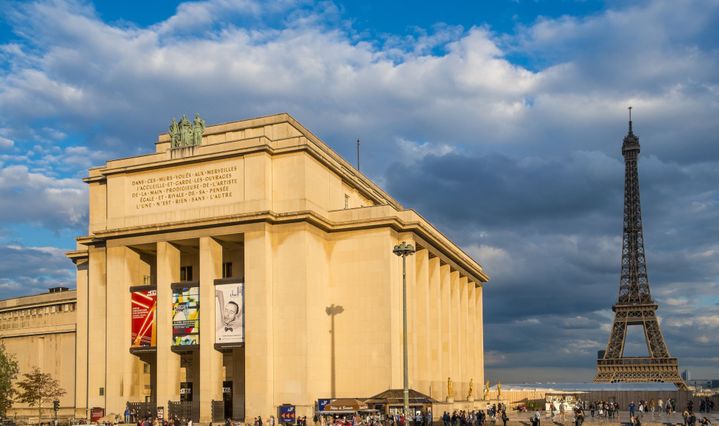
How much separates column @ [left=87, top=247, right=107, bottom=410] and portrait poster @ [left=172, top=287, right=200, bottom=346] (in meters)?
7.57

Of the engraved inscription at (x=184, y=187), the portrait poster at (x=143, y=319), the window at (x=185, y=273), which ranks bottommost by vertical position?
the portrait poster at (x=143, y=319)

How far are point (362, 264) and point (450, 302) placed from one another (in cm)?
2175

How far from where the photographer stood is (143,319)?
73000mm

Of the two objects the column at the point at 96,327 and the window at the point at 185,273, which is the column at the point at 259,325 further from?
the column at the point at 96,327

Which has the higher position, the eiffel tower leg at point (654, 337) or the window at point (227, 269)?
the window at point (227, 269)

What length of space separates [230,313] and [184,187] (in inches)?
463

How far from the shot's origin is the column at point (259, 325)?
6706 cm

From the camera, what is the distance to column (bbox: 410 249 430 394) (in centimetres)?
7794

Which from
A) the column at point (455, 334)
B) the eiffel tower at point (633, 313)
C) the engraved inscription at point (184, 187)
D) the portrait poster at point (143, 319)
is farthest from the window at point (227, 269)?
the eiffel tower at point (633, 313)

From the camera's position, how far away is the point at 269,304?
226ft

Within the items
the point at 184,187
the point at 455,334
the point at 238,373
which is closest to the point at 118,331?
the point at 238,373

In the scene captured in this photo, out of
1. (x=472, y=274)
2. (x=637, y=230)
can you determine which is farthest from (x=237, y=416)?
(x=637, y=230)

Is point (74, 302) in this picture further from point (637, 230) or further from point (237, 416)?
point (637, 230)

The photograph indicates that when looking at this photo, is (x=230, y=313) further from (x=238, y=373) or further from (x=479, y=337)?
(x=479, y=337)
